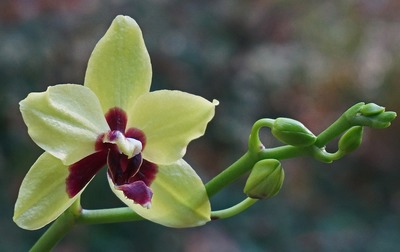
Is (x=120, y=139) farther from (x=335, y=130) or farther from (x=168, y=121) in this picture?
(x=335, y=130)

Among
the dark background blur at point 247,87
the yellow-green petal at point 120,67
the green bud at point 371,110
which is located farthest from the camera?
the dark background blur at point 247,87

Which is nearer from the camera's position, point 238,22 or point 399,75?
point 238,22

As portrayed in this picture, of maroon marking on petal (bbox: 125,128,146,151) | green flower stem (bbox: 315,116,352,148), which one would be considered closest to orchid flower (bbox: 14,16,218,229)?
maroon marking on petal (bbox: 125,128,146,151)

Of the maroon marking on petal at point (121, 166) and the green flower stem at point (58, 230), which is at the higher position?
the maroon marking on petal at point (121, 166)

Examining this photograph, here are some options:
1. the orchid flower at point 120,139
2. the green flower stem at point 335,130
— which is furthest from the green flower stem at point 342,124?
the orchid flower at point 120,139

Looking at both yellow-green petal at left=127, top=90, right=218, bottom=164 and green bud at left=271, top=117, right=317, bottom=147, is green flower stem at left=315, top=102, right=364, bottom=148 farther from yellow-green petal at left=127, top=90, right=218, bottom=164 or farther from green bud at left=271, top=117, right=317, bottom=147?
yellow-green petal at left=127, top=90, right=218, bottom=164

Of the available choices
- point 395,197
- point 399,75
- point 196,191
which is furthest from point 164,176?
point 399,75

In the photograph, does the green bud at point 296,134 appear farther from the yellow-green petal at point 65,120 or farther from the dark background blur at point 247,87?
the dark background blur at point 247,87

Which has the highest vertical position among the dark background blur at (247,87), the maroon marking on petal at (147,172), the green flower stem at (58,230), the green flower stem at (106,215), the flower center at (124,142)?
the flower center at (124,142)

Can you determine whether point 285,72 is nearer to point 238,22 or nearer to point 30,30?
point 238,22
